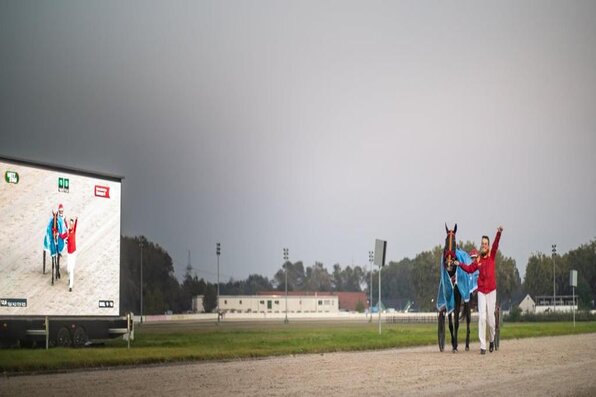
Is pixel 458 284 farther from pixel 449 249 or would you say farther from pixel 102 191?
pixel 102 191

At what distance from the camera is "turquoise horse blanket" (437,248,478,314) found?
2095 centimetres

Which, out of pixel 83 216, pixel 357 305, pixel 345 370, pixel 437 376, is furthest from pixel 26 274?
pixel 357 305

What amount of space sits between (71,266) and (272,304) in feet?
357

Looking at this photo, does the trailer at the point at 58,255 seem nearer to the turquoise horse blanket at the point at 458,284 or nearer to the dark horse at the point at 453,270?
the turquoise horse blanket at the point at 458,284

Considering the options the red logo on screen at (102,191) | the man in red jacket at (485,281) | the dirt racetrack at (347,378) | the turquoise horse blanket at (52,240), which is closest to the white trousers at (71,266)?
the turquoise horse blanket at (52,240)

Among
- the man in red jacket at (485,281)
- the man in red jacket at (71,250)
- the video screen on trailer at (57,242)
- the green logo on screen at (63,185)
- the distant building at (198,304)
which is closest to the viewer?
the man in red jacket at (485,281)

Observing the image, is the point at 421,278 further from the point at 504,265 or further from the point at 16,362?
the point at 16,362

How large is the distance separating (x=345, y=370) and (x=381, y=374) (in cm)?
124

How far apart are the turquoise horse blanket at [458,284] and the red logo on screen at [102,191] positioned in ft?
38.7

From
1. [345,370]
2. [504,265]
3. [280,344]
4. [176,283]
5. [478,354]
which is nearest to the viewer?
[345,370]

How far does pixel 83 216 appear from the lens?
2684 cm

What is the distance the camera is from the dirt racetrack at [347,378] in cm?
1218

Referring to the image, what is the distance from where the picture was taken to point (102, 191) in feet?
90.9

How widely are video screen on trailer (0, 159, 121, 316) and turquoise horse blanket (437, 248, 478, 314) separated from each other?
11.4m
